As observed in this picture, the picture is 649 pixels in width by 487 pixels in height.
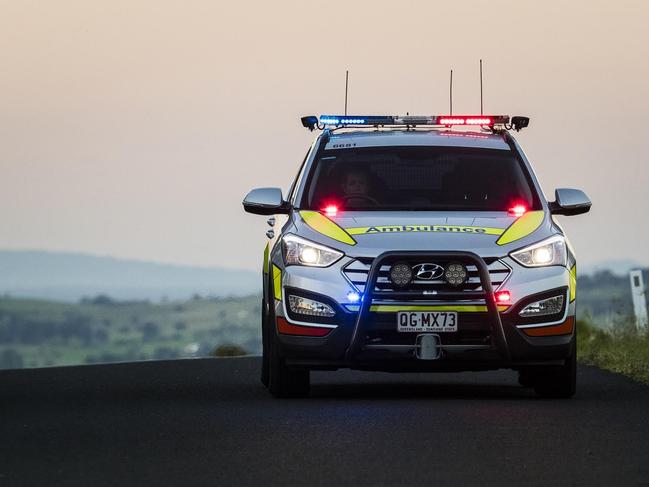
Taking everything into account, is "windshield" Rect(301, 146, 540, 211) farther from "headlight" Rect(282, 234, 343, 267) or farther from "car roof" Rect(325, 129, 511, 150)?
"headlight" Rect(282, 234, 343, 267)

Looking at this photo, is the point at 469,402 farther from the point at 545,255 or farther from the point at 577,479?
the point at 577,479

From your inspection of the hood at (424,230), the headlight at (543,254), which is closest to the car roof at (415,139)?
the hood at (424,230)

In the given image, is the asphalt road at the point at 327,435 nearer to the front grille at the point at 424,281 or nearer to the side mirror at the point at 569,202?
the front grille at the point at 424,281

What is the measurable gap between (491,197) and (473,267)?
1229 mm

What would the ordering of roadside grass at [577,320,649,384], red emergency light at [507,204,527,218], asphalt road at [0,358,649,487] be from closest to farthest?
asphalt road at [0,358,649,487], red emergency light at [507,204,527,218], roadside grass at [577,320,649,384]

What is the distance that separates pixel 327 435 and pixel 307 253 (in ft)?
9.65

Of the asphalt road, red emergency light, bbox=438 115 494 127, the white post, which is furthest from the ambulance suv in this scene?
the white post

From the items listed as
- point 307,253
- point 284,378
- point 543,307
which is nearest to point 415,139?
point 307,253

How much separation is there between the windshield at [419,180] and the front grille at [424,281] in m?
0.85

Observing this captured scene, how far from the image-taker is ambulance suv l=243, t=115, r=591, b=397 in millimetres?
13664

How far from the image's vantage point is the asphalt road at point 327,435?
930 cm

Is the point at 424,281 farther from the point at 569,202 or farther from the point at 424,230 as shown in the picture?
the point at 569,202

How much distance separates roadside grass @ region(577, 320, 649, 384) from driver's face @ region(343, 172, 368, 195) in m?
3.42

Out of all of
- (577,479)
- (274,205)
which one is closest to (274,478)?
(577,479)
